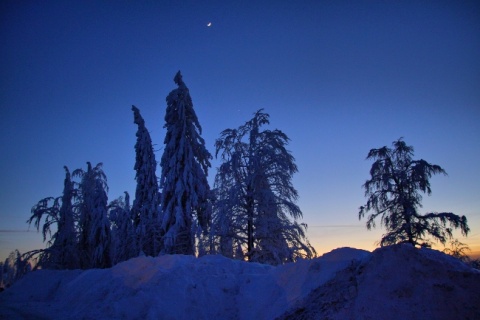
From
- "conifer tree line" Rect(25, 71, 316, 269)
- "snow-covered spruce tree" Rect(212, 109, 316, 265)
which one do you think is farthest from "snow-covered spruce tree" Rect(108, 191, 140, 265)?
"snow-covered spruce tree" Rect(212, 109, 316, 265)

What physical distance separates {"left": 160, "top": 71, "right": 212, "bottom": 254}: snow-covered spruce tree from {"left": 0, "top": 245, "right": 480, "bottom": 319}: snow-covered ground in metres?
6.17

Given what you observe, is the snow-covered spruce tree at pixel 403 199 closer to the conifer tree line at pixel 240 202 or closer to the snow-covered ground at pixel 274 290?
the conifer tree line at pixel 240 202

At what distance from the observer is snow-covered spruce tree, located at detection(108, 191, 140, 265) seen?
57.2 feet

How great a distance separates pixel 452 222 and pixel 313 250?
7088 mm

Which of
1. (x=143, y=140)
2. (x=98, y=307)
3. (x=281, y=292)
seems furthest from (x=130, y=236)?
(x=281, y=292)

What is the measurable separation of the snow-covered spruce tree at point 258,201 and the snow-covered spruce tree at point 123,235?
6062 mm

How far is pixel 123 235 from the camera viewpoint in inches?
837

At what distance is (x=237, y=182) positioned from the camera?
1538cm

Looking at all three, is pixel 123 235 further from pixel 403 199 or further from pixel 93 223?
pixel 403 199

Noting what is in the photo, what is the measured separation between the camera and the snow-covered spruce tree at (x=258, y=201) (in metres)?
14.5

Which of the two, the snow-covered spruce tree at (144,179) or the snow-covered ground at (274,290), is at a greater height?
the snow-covered spruce tree at (144,179)

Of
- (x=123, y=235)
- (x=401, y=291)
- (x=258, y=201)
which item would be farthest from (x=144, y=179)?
(x=401, y=291)

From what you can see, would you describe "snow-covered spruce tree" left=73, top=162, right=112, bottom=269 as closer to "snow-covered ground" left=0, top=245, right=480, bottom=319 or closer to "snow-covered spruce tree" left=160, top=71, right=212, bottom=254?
"snow-covered spruce tree" left=160, top=71, right=212, bottom=254

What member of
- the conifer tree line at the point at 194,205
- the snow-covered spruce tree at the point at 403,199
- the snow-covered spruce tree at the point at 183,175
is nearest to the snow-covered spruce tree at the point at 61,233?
the conifer tree line at the point at 194,205
